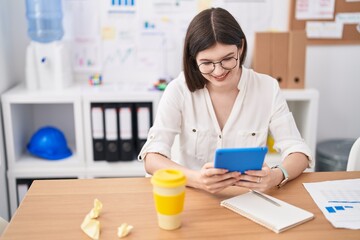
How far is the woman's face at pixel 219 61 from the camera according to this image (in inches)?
60.3

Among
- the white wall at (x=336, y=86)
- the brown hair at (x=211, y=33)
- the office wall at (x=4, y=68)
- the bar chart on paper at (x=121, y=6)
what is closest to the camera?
the brown hair at (x=211, y=33)

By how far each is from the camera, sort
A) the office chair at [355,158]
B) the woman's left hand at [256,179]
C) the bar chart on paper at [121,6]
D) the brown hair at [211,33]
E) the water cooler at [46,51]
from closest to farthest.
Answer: the woman's left hand at [256,179] → the brown hair at [211,33] → the office chair at [355,158] → the water cooler at [46,51] → the bar chart on paper at [121,6]

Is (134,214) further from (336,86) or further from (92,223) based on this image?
(336,86)

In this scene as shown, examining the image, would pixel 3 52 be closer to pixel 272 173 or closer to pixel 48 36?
pixel 48 36

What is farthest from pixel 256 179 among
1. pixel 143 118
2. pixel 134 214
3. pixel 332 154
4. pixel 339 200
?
pixel 332 154

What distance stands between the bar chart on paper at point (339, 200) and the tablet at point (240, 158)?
0.22 metres

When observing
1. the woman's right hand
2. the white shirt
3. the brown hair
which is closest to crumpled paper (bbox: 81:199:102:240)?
the woman's right hand

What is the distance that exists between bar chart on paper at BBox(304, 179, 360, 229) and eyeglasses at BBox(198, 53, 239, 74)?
478 millimetres

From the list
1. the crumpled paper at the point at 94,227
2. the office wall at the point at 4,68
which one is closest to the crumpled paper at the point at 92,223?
the crumpled paper at the point at 94,227

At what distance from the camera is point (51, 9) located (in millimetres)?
2809

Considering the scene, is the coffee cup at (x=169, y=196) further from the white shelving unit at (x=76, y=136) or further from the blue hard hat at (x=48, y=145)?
the blue hard hat at (x=48, y=145)

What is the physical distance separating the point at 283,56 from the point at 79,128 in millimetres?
1284

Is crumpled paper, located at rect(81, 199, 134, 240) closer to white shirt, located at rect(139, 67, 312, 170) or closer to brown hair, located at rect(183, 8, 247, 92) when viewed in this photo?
white shirt, located at rect(139, 67, 312, 170)

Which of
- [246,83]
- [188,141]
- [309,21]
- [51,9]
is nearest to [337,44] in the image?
[309,21]
